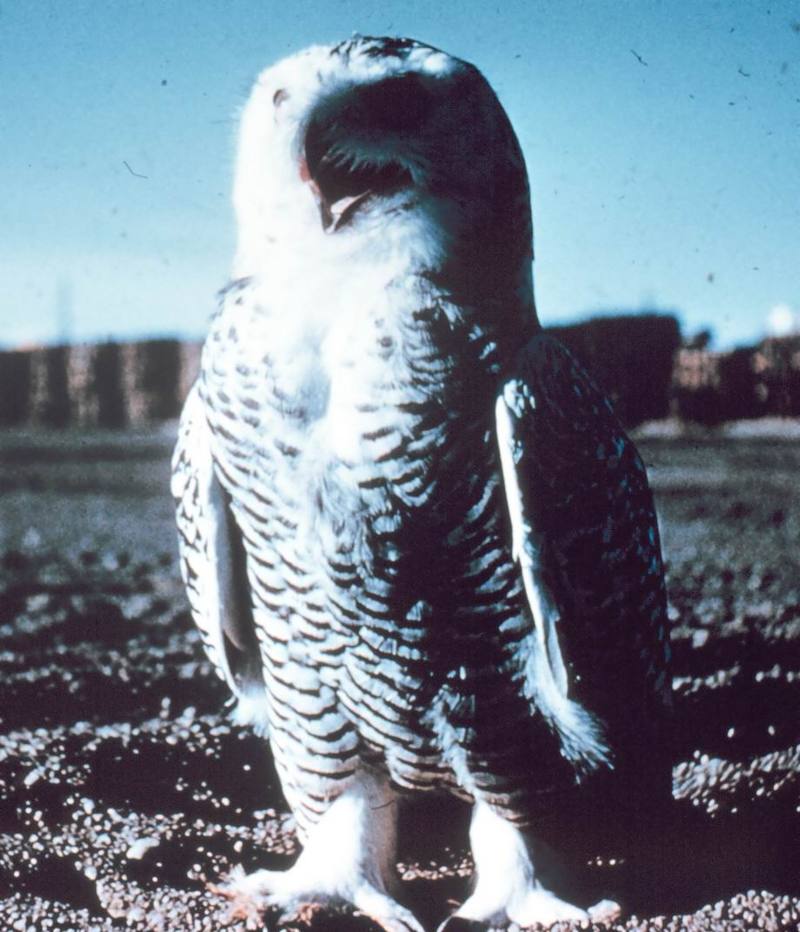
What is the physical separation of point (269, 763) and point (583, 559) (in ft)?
1.80

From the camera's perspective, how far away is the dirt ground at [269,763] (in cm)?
114

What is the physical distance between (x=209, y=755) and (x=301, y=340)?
0.64 metres

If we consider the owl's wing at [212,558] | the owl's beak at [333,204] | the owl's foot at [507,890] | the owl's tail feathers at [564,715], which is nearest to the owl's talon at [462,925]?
the owl's foot at [507,890]

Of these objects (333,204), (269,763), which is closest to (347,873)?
(269,763)

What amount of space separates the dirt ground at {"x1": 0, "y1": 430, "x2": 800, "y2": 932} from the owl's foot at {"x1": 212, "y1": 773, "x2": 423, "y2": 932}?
0.8 inches

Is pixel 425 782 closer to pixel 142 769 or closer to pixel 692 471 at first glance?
pixel 142 769

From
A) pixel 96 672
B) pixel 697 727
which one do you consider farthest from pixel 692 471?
pixel 96 672

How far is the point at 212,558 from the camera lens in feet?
3.57

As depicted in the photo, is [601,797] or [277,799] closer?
[601,797]

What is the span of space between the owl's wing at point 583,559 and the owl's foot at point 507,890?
11 centimetres

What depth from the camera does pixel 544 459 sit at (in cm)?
100

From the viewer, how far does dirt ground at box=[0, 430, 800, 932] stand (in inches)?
44.8

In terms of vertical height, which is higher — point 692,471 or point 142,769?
point 692,471

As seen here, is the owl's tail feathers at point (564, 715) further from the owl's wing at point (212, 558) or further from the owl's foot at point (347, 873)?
the owl's wing at point (212, 558)
